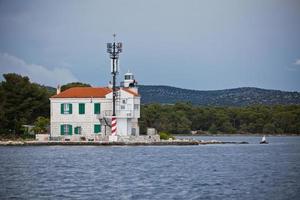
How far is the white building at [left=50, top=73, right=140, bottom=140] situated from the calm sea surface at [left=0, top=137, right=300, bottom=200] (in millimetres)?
5053

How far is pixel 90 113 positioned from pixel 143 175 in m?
24.9

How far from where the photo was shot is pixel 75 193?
29.9 meters

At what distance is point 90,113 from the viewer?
61750 millimetres

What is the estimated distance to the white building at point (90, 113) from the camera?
6144cm

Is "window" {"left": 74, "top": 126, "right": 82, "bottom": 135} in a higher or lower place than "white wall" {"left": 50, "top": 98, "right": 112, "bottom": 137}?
lower

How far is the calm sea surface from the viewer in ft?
98.1

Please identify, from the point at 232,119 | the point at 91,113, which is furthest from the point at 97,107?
the point at 232,119

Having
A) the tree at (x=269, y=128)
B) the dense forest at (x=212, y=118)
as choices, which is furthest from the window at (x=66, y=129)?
the tree at (x=269, y=128)

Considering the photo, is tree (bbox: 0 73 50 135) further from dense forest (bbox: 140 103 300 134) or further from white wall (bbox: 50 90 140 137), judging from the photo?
dense forest (bbox: 140 103 300 134)

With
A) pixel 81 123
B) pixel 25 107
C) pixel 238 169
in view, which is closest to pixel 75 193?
pixel 238 169

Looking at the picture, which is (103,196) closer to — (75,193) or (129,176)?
(75,193)

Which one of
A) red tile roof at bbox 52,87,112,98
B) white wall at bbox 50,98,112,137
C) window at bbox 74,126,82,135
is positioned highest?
red tile roof at bbox 52,87,112,98

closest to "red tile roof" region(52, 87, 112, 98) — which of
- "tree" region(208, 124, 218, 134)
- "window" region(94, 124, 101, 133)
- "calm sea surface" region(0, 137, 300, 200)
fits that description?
"window" region(94, 124, 101, 133)

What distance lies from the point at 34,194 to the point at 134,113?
32.6 metres
